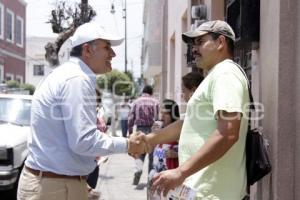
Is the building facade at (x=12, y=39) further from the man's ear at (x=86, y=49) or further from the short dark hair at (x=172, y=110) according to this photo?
the man's ear at (x=86, y=49)

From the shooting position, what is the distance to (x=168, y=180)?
2.81 m

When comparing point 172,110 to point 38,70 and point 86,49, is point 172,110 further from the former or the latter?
Answer: point 38,70

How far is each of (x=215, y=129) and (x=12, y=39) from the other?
34396mm

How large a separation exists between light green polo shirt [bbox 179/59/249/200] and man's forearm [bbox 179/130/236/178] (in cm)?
14

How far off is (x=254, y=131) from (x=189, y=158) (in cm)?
49

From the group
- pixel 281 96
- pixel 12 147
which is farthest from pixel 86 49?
pixel 12 147

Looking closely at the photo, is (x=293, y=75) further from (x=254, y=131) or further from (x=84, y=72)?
(x=84, y=72)

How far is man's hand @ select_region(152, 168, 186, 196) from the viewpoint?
2777 mm

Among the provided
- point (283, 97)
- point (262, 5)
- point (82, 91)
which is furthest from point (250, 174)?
point (262, 5)

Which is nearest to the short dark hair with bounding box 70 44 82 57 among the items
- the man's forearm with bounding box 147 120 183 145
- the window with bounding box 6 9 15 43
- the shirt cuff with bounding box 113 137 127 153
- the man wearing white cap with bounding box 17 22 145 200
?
the man wearing white cap with bounding box 17 22 145 200

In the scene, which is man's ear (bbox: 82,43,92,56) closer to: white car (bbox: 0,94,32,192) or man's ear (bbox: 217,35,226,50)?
man's ear (bbox: 217,35,226,50)

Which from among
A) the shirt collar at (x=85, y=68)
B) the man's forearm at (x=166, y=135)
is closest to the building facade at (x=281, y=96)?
the man's forearm at (x=166, y=135)

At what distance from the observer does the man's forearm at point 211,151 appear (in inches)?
106

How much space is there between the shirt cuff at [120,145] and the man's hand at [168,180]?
1.60ft
